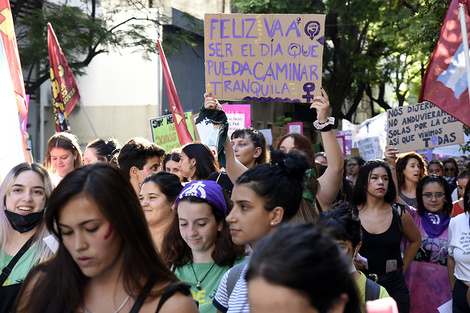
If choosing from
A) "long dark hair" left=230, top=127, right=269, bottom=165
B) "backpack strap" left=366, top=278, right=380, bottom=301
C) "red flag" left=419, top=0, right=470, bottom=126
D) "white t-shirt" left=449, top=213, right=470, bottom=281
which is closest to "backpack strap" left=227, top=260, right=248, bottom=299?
"backpack strap" left=366, top=278, right=380, bottom=301

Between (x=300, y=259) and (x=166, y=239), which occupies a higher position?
(x=300, y=259)

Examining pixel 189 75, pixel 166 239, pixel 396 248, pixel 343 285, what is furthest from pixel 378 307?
pixel 189 75

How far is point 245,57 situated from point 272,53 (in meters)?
0.26

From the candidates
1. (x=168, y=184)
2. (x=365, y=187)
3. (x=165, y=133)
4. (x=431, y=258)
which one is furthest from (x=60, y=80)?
(x=431, y=258)

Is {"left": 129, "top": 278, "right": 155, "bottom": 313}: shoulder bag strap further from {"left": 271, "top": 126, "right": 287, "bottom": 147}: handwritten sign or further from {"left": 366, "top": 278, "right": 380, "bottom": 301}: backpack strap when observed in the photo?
{"left": 271, "top": 126, "right": 287, "bottom": 147}: handwritten sign

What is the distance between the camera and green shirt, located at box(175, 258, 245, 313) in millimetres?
3621

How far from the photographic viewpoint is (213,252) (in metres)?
3.81

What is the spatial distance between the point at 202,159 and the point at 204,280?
88.3 inches

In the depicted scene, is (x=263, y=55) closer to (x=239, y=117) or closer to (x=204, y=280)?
(x=204, y=280)

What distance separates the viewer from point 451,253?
5773 millimetres

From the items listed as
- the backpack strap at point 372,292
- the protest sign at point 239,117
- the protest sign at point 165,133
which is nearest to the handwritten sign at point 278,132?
the protest sign at point 239,117

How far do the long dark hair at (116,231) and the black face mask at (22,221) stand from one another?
1.52 meters

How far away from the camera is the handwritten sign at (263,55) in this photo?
6035 mm

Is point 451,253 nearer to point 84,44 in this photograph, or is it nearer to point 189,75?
point 84,44
